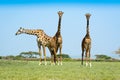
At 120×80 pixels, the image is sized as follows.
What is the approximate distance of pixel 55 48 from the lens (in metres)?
27.7

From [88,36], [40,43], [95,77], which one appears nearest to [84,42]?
[88,36]

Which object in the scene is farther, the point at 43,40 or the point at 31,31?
the point at 31,31

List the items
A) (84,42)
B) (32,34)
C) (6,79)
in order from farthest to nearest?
(32,34)
(84,42)
(6,79)

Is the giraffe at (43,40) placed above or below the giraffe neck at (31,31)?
below

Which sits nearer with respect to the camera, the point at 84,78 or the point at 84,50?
the point at 84,78

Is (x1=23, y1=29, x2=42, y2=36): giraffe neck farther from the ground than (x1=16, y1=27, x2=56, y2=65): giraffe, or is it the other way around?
(x1=23, y1=29, x2=42, y2=36): giraffe neck

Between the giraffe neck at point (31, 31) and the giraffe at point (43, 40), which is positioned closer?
the giraffe at point (43, 40)

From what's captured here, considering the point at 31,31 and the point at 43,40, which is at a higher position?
the point at 31,31

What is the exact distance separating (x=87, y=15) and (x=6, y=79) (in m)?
13.7

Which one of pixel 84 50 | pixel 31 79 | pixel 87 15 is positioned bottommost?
pixel 31 79

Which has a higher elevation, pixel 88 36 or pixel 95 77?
pixel 88 36

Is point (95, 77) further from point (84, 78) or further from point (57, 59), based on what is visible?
point (57, 59)

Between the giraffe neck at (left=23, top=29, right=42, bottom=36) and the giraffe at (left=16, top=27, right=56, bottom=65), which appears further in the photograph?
the giraffe neck at (left=23, top=29, right=42, bottom=36)

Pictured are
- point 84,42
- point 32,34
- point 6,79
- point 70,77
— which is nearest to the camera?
point 6,79
